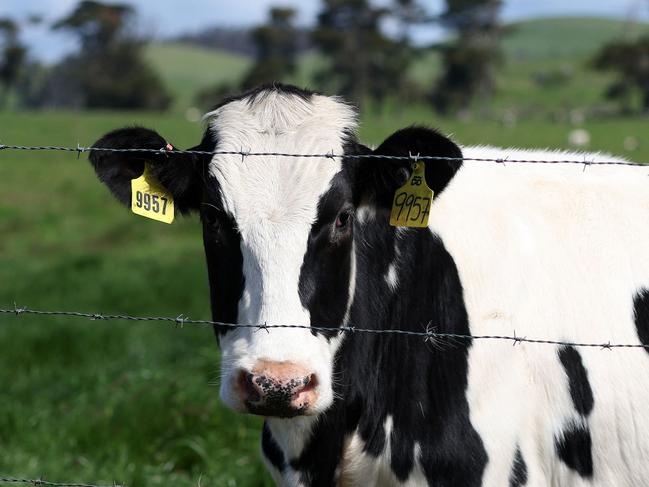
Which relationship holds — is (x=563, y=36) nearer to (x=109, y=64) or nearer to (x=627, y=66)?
(x=627, y=66)

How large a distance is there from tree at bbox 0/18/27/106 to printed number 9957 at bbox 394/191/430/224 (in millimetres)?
91348

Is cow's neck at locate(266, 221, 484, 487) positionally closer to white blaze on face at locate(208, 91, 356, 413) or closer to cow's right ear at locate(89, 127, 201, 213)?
white blaze on face at locate(208, 91, 356, 413)

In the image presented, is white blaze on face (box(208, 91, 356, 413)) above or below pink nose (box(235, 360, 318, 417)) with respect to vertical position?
above

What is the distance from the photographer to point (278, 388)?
10.9 ft

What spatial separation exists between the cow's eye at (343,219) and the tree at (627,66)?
233ft

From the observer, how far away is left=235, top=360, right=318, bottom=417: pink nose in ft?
10.9

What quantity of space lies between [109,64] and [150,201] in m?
84.7

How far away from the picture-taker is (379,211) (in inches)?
161

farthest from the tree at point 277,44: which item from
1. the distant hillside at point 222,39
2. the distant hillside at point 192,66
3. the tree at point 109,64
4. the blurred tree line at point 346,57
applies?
the distant hillside at point 222,39

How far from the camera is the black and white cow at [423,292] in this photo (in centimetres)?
377

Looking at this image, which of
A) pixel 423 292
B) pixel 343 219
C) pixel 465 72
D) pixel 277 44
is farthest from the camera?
pixel 277 44

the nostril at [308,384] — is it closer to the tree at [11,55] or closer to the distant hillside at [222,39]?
the tree at [11,55]

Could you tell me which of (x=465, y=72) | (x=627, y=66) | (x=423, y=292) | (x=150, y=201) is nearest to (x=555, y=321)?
(x=423, y=292)

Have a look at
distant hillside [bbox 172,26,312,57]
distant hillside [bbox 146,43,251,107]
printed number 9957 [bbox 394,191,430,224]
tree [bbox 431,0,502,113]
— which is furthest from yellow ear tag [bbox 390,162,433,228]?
distant hillside [bbox 172,26,312,57]
